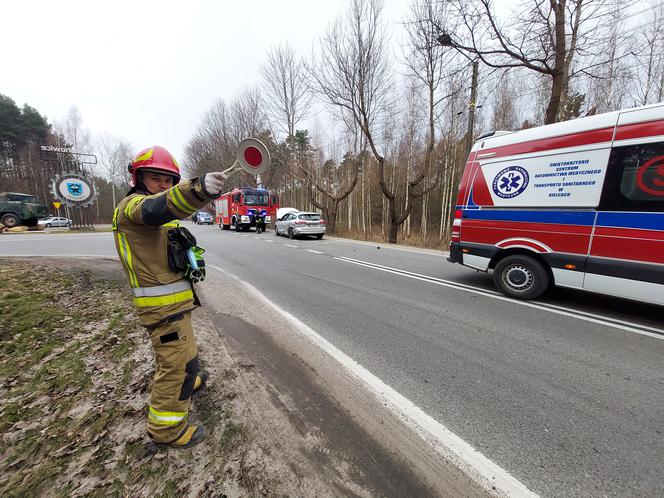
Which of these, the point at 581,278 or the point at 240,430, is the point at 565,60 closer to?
the point at 581,278

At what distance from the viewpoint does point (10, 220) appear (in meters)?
21.2

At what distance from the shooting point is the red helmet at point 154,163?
1.86 metres

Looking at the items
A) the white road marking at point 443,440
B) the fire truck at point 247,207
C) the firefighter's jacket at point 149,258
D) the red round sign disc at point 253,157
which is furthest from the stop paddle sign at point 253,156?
the fire truck at point 247,207

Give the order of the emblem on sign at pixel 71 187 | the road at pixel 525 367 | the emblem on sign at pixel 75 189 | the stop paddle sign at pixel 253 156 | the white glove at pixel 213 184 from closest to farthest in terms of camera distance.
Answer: the white glove at pixel 213 184 → the road at pixel 525 367 → the stop paddle sign at pixel 253 156 → the emblem on sign at pixel 71 187 → the emblem on sign at pixel 75 189

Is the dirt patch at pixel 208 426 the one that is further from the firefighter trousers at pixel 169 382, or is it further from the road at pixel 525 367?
the road at pixel 525 367

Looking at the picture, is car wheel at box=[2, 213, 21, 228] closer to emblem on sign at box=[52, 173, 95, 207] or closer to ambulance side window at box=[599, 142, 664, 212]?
emblem on sign at box=[52, 173, 95, 207]

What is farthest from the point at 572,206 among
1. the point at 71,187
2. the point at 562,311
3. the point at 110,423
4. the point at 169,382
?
the point at 71,187

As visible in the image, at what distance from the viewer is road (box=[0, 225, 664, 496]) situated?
1.75m

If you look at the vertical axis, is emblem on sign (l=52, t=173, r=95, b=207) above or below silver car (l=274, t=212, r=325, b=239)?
A: above

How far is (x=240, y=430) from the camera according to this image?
195 centimetres

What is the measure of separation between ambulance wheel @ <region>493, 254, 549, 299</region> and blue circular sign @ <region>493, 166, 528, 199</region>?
43.4 inches

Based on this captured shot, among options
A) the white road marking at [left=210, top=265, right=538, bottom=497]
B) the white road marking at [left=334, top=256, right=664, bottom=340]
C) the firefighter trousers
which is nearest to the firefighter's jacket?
the firefighter trousers

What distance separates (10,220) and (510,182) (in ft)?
106

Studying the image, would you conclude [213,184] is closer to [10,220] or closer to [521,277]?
[521,277]
